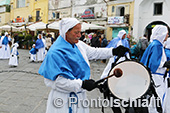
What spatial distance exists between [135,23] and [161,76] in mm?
14737

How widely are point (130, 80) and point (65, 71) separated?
733 millimetres

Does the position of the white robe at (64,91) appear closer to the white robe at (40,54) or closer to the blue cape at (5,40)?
the white robe at (40,54)

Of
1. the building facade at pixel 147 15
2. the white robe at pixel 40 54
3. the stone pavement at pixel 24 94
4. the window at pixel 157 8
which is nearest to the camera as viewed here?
the stone pavement at pixel 24 94

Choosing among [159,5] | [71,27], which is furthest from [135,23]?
[71,27]

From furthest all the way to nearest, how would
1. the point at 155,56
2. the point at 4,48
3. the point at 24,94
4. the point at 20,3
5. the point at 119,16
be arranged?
1. the point at 20,3
2. the point at 119,16
3. the point at 4,48
4. the point at 24,94
5. the point at 155,56

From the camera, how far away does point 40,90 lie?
5.46 m

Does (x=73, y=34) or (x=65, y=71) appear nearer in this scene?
(x=65, y=71)

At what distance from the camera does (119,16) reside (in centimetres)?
1853

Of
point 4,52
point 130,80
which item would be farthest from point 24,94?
point 4,52

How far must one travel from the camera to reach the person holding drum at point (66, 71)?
1.94 m

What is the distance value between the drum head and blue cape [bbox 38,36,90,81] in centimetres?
33

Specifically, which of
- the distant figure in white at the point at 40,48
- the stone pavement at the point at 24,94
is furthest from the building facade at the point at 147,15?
the stone pavement at the point at 24,94

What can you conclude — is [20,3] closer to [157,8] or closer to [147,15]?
[147,15]

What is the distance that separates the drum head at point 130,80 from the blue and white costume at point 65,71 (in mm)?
327
